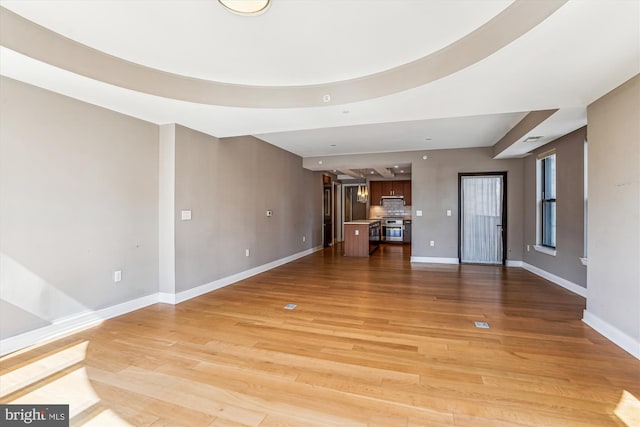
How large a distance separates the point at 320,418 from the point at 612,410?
1793 millimetres

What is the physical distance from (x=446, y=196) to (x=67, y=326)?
696 cm

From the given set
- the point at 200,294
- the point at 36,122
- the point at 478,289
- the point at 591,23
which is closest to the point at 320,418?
the point at 591,23

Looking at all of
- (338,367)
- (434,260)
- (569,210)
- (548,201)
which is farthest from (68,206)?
(548,201)

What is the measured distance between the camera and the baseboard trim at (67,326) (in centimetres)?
262

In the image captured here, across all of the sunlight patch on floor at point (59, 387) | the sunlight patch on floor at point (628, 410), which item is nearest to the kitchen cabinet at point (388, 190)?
the sunlight patch on floor at point (628, 410)

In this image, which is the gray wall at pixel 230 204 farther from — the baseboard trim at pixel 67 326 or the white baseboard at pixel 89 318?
the baseboard trim at pixel 67 326

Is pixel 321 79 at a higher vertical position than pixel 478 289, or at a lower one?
higher

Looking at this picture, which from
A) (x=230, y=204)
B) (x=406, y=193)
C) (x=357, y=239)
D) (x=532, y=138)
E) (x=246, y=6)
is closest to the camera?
(x=246, y=6)

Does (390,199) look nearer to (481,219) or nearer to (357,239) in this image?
(357,239)

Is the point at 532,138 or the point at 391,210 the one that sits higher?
the point at 532,138

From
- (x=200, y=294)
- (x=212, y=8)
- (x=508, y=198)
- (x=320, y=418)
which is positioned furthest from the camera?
(x=508, y=198)

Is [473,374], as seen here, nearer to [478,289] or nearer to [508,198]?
[478,289]

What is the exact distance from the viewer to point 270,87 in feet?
11.0

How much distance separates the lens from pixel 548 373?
2.25 m
